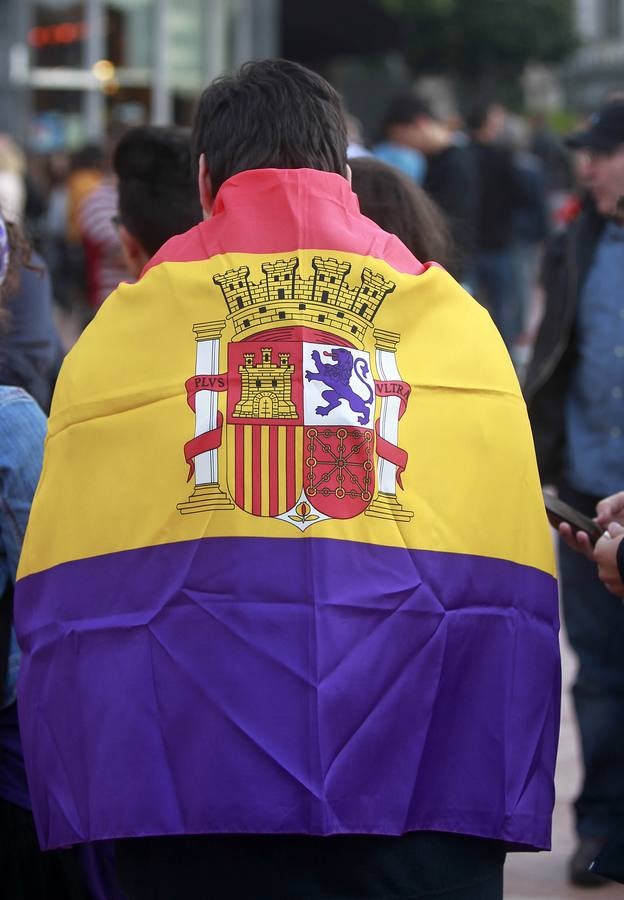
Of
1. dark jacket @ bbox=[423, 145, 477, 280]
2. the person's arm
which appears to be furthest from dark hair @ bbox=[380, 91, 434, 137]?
the person's arm

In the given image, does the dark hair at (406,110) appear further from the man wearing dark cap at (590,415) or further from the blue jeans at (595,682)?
the blue jeans at (595,682)

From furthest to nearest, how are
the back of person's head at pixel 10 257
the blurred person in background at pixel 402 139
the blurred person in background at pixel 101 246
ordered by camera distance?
the blurred person in background at pixel 402 139, the blurred person in background at pixel 101 246, the back of person's head at pixel 10 257

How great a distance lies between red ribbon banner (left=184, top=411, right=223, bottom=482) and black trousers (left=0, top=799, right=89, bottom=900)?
99 cm

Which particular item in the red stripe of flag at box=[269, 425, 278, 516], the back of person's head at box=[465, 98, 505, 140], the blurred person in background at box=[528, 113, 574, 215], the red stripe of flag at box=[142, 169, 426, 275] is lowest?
the red stripe of flag at box=[269, 425, 278, 516]

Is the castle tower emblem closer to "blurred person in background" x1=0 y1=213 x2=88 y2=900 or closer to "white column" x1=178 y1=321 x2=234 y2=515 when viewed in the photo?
"white column" x1=178 y1=321 x2=234 y2=515

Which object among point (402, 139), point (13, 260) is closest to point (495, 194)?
point (402, 139)

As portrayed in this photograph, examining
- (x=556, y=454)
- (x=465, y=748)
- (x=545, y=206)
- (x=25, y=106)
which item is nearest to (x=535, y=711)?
(x=465, y=748)

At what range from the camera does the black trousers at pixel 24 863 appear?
2.90 m

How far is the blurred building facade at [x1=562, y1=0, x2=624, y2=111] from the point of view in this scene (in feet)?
208

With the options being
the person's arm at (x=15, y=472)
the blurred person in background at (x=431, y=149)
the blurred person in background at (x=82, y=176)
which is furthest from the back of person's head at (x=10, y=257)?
the blurred person in background at (x=82, y=176)

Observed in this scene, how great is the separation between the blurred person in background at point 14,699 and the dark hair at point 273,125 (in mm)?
617

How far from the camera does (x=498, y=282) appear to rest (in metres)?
13.0

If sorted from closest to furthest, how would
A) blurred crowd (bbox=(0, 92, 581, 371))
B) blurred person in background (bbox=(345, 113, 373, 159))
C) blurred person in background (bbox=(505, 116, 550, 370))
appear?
blurred person in background (bbox=(345, 113, 373, 159)) < blurred crowd (bbox=(0, 92, 581, 371)) < blurred person in background (bbox=(505, 116, 550, 370))

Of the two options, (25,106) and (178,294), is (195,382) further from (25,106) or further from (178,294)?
(25,106)
